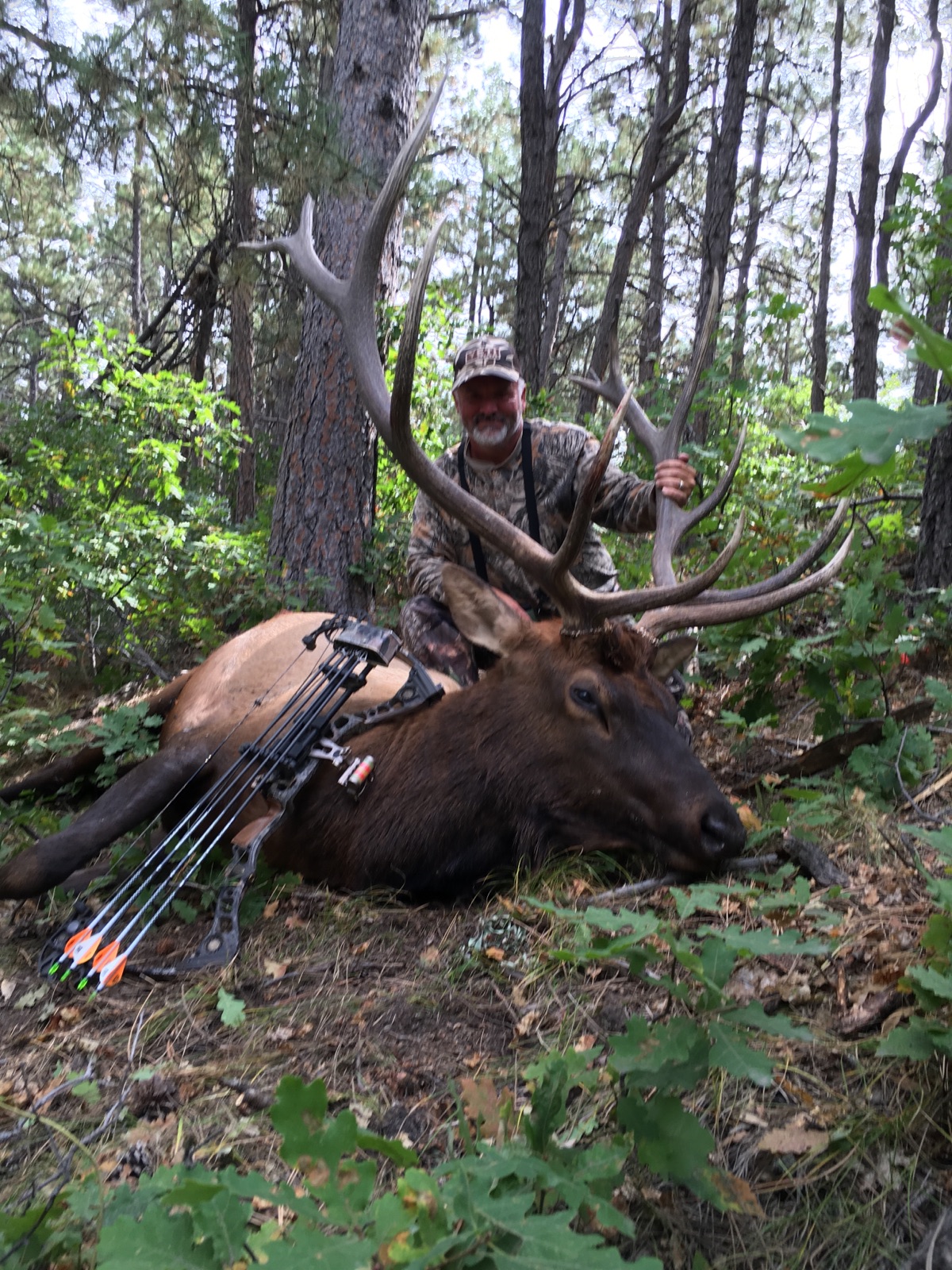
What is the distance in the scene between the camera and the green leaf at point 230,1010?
2365mm

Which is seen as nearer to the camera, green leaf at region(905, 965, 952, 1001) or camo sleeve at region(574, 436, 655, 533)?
green leaf at region(905, 965, 952, 1001)

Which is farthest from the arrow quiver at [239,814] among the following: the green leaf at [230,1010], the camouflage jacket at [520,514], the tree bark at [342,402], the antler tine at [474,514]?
the tree bark at [342,402]

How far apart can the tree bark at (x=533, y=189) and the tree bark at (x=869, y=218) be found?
196 inches

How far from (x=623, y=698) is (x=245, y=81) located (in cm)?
437

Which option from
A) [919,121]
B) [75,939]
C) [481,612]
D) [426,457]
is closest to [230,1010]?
[75,939]

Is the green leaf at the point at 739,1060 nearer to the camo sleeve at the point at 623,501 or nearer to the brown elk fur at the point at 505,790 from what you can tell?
the brown elk fur at the point at 505,790

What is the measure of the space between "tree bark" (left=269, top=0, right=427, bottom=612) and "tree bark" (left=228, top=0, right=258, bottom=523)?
702 millimetres

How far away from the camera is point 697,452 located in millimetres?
6004

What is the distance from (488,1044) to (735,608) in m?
2.02

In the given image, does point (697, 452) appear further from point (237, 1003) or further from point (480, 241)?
point (480, 241)

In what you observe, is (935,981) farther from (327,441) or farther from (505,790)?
(327,441)

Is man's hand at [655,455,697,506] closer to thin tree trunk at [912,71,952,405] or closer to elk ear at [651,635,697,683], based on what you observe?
elk ear at [651,635,697,683]

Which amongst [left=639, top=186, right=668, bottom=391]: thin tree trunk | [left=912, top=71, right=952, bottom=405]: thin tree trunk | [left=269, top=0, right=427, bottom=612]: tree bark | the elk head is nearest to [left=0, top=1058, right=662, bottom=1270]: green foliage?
the elk head

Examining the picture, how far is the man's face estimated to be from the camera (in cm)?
484
